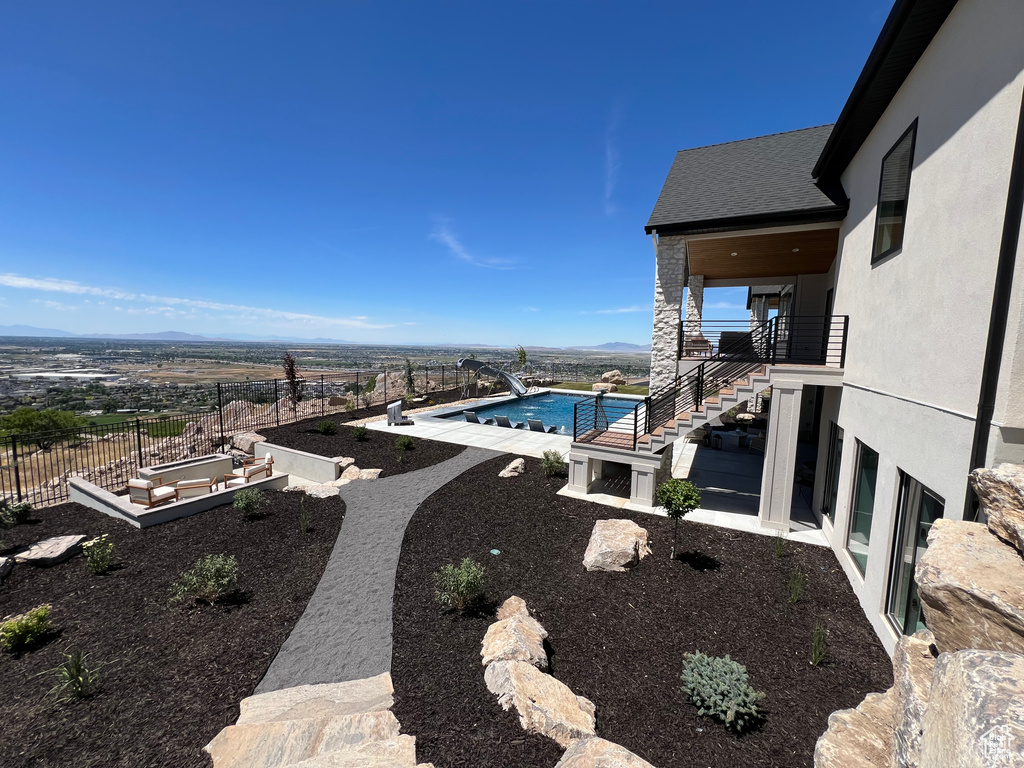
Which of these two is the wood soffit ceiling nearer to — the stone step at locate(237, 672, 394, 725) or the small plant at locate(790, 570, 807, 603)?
the small plant at locate(790, 570, 807, 603)

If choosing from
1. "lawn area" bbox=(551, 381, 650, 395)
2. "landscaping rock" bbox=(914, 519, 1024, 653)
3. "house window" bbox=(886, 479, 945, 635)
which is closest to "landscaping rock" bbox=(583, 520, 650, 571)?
"house window" bbox=(886, 479, 945, 635)

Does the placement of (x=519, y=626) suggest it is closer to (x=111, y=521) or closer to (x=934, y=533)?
(x=934, y=533)

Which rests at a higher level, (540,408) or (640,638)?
(640,638)

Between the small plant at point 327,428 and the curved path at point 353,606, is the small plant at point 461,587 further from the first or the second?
the small plant at point 327,428

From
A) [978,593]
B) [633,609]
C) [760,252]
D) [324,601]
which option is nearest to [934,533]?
[978,593]

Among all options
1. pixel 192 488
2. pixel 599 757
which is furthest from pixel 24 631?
pixel 599 757

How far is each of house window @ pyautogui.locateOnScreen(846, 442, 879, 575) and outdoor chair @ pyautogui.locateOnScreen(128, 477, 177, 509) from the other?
12.9m

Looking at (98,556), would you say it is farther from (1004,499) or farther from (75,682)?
(1004,499)

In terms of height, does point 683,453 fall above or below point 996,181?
below

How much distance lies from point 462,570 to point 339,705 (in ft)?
6.34

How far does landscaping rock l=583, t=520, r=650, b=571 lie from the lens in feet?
21.2

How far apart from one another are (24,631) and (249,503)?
3691mm

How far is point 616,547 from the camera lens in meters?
6.52

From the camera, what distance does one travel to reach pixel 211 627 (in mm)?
5203
